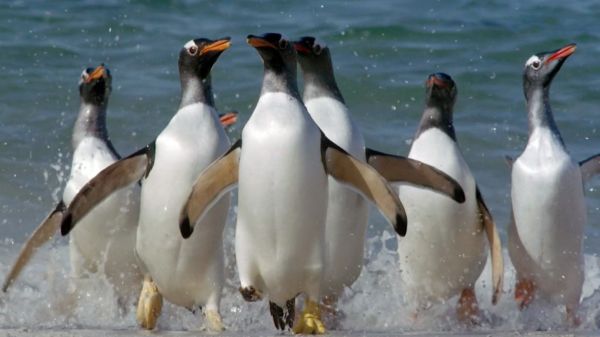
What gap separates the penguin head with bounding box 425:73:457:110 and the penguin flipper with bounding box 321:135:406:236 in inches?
41.8

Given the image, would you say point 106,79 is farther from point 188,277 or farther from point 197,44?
point 188,277

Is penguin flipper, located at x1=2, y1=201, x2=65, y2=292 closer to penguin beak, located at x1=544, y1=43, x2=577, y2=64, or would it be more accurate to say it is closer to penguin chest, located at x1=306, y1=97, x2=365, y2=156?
penguin chest, located at x1=306, y1=97, x2=365, y2=156

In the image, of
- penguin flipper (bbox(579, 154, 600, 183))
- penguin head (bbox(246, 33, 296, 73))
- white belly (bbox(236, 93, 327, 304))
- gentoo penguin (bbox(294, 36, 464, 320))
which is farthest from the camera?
penguin flipper (bbox(579, 154, 600, 183))

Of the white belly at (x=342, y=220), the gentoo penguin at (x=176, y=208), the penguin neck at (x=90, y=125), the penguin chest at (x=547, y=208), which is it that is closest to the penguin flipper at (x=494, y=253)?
the penguin chest at (x=547, y=208)

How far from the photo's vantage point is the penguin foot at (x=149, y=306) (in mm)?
5055

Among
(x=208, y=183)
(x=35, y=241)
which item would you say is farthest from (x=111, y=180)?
(x=35, y=241)

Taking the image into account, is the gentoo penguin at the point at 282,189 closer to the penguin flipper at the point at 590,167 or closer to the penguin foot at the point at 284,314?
the penguin foot at the point at 284,314

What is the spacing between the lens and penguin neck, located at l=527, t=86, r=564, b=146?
5641 millimetres

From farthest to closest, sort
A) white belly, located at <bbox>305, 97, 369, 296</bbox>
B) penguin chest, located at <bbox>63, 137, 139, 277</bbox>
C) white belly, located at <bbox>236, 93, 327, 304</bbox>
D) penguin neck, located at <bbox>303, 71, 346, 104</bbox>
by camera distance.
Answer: penguin neck, located at <bbox>303, 71, 346, 104</bbox> → penguin chest, located at <bbox>63, 137, 139, 277</bbox> → white belly, located at <bbox>305, 97, 369, 296</bbox> → white belly, located at <bbox>236, 93, 327, 304</bbox>

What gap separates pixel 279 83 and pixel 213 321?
87 cm

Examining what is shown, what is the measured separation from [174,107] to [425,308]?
4108 mm

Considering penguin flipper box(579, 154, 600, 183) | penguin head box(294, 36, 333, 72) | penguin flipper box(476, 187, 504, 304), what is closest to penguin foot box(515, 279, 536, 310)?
penguin flipper box(476, 187, 504, 304)

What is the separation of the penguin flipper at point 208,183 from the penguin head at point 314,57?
38.4 inches

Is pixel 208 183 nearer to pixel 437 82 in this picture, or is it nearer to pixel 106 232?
pixel 106 232
